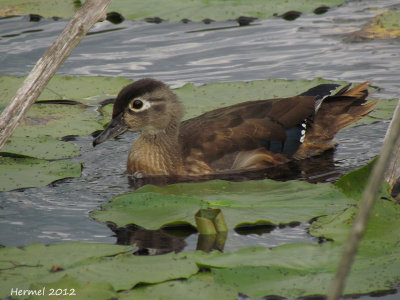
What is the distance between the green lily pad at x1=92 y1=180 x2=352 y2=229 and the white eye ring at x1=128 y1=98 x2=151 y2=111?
4.88 ft

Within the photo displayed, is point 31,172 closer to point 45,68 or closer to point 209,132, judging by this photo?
point 209,132

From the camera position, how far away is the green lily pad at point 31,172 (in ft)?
20.4

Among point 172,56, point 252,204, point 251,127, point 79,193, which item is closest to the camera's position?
point 252,204

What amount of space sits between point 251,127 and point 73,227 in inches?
89.0

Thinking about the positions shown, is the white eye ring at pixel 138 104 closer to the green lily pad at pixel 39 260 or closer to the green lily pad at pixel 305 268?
the green lily pad at pixel 39 260

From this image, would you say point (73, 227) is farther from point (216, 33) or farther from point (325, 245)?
point (216, 33)

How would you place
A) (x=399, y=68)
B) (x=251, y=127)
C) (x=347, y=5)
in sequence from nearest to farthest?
1. (x=251, y=127)
2. (x=399, y=68)
3. (x=347, y=5)

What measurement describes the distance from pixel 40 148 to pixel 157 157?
1.17 m

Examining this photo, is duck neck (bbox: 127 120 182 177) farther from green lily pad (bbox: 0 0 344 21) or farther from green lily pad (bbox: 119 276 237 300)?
green lily pad (bbox: 0 0 344 21)

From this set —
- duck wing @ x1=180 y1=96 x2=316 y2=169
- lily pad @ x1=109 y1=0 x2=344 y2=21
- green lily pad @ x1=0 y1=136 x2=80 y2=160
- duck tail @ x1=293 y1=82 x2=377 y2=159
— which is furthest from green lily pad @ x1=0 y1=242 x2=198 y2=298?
lily pad @ x1=109 y1=0 x2=344 y2=21

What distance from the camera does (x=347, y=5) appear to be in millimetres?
12023

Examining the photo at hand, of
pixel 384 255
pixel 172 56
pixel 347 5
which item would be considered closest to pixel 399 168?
pixel 384 255

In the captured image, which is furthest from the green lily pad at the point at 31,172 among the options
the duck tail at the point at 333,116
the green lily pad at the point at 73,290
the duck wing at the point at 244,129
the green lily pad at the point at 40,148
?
the duck tail at the point at 333,116

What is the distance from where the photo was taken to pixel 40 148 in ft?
23.1
